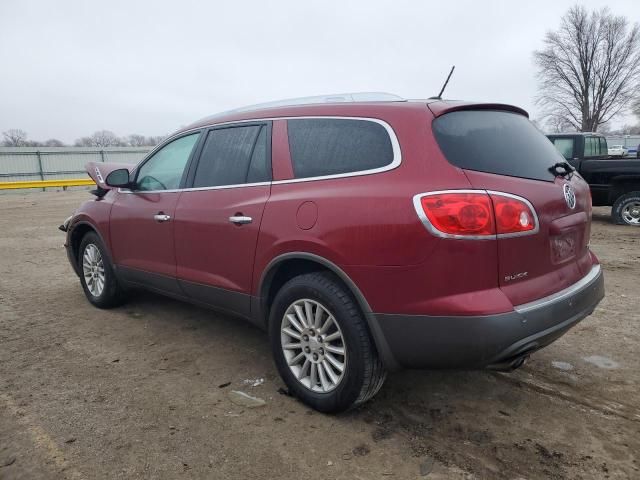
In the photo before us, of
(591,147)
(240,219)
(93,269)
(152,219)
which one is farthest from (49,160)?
(240,219)

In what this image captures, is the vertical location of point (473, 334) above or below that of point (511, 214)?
below

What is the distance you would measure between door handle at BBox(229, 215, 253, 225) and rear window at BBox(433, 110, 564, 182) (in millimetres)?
1267

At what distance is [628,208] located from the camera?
9.34 metres

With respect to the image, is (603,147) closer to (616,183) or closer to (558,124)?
(616,183)

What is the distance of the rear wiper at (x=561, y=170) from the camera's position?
9.32 ft

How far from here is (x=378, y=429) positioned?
9.01 ft

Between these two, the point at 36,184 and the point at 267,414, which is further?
the point at 36,184

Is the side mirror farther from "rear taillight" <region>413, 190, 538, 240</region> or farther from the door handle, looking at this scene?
"rear taillight" <region>413, 190, 538, 240</region>

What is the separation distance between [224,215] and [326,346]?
3.78 ft

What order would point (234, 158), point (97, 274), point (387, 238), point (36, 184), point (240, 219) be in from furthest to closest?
point (36, 184), point (97, 274), point (234, 158), point (240, 219), point (387, 238)

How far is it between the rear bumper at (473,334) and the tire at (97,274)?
3135 mm

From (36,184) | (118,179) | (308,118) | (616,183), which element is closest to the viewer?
(308,118)

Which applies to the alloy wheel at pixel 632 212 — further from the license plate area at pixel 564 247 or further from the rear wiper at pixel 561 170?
the license plate area at pixel 564 247

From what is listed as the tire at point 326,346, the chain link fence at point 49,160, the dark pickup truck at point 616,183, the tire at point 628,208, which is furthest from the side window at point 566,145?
the chain link fence at point 49,160
